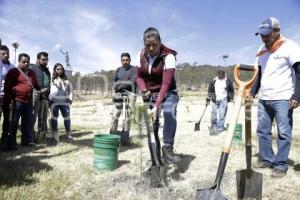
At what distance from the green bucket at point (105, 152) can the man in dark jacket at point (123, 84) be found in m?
2.61

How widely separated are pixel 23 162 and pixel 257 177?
383 centimetres

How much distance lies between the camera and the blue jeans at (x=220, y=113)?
11653mm

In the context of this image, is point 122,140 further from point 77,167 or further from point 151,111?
point 151,111

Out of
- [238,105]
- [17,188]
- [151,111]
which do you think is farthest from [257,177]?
[17,188]

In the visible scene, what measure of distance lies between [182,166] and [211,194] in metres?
2.47

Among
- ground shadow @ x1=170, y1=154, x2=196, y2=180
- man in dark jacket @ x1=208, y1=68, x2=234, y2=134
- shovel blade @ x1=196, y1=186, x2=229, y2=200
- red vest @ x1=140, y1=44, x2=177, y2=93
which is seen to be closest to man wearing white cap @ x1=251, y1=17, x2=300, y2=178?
ground shadow @ x1=170, y1=154, x2=196, y2=180

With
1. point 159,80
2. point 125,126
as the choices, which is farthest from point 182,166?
point 125,126

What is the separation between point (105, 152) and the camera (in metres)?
5.80

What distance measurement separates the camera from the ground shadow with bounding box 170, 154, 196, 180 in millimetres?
5465

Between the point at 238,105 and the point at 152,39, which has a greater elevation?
the point at 152,39

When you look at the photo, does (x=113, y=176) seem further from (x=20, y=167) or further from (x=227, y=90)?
(x=227, y=90)

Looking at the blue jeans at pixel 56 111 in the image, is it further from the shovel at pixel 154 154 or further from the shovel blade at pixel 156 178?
the shovel blade at pixel 156 178

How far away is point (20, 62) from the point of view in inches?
314

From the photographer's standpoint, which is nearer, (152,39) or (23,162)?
(152,39)
